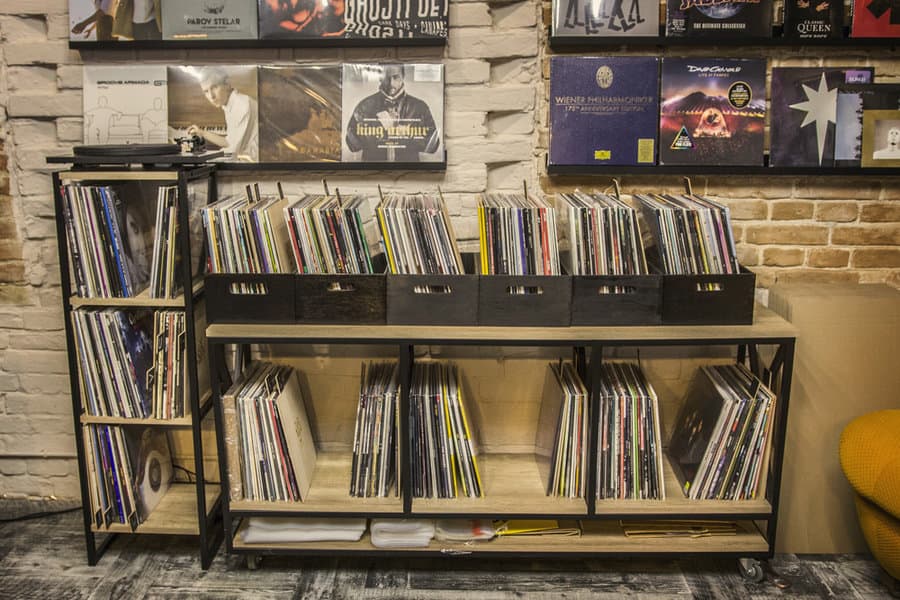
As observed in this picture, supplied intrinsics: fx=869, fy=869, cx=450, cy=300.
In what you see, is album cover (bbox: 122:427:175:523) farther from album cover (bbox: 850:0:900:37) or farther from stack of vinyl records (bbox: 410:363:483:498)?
album cover (bbox: 850:0:900:37)

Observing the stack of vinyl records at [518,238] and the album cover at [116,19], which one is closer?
the stack of vinyl records at [518,238]

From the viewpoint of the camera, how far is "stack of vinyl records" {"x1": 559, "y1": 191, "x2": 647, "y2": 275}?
2422 millimetres

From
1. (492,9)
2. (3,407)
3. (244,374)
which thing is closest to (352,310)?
(244,374)

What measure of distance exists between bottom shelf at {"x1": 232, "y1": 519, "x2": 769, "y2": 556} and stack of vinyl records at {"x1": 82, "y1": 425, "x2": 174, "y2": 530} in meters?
0.36

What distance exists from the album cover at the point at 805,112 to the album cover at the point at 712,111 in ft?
0.16

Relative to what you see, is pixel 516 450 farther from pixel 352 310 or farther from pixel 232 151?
pixel 232 151

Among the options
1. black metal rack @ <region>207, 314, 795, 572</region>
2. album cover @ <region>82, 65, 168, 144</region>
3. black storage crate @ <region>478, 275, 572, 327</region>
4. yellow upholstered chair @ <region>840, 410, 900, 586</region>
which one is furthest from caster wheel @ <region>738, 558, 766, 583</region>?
album cover @ <region>82, 65, 168, 144</region>

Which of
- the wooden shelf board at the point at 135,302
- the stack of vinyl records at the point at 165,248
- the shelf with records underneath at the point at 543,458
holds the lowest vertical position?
the shelf with records underneath at the point at 543,458

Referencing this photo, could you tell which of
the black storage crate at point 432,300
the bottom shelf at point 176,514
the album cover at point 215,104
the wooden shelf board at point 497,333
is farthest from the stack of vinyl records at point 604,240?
the bottom shelf at point 176,514

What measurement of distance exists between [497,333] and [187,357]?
918mm

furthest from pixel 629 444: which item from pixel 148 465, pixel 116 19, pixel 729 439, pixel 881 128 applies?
pixel 116 19

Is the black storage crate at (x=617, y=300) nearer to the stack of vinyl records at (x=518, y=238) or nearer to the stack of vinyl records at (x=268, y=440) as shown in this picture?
the stack of vinyl records at (x=518, y=238)

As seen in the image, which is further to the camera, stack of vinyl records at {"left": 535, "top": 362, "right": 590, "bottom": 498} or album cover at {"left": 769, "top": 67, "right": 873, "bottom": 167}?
album cover at {"left": 769, "top": 67, "right": 873, "bottom": 167}

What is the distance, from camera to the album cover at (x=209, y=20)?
267cm
